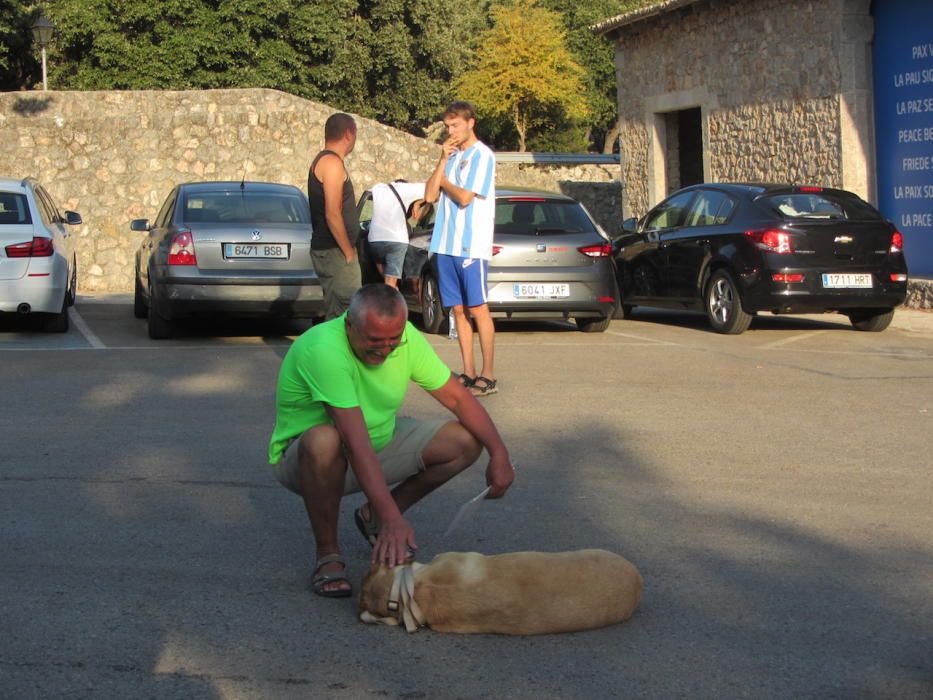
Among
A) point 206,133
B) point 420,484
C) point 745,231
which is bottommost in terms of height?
point 420,484

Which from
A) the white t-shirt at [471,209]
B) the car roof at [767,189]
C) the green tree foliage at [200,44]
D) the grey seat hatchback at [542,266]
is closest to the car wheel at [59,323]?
the grey seat hatchback at [542,266]

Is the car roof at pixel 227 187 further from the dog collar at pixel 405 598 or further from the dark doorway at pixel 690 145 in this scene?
the dark doorway at pixel 690 145

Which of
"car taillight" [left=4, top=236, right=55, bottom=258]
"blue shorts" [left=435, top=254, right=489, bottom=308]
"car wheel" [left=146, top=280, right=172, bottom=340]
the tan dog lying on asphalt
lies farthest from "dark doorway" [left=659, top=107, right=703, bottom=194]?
the tan dog lying on asphalt

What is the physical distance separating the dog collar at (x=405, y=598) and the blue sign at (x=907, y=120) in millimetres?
14196

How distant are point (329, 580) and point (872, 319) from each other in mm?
10181

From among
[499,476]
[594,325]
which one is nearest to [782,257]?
[594,325]

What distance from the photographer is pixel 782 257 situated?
12938 millimetres

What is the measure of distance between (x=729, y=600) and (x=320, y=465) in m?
1.52

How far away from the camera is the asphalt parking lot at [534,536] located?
417 centimetres

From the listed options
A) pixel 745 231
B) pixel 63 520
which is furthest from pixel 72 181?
pixel 63 520

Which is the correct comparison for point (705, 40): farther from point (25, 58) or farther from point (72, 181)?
point (25, 58)

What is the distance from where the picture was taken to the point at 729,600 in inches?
191

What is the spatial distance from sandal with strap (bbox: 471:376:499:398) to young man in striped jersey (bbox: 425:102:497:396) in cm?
1

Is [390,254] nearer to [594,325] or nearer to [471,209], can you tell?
[471,209]
